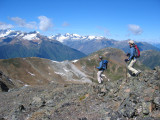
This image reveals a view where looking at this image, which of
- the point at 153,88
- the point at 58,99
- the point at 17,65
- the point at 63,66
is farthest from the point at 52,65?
the point at 153,88

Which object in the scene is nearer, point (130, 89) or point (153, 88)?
point (153, 88)

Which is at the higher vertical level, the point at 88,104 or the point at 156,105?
the point at 156,105

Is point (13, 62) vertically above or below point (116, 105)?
above

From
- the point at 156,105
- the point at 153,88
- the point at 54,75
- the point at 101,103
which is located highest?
the point at 153,88

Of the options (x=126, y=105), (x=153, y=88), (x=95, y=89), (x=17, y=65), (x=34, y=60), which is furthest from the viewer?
(x=34, y=60)

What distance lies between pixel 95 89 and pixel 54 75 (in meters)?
108

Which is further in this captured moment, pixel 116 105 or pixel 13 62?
pixel 13 62

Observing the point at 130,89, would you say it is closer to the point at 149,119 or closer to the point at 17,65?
the point at 149,119

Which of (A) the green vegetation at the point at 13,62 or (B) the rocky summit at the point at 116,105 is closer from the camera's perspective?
(B) the rocky summit at the point at 116,105

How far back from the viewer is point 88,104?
49.7 feet

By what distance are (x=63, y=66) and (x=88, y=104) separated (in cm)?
13728

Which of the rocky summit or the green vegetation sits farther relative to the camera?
the green vegetation

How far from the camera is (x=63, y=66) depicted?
151375 millimetres

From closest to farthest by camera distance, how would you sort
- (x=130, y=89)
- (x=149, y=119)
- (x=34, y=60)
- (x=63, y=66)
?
1. (x=149, y=119)
2. (x=130, y=89)
3. (x=34, y=60)
4. (x=63, y=66)
